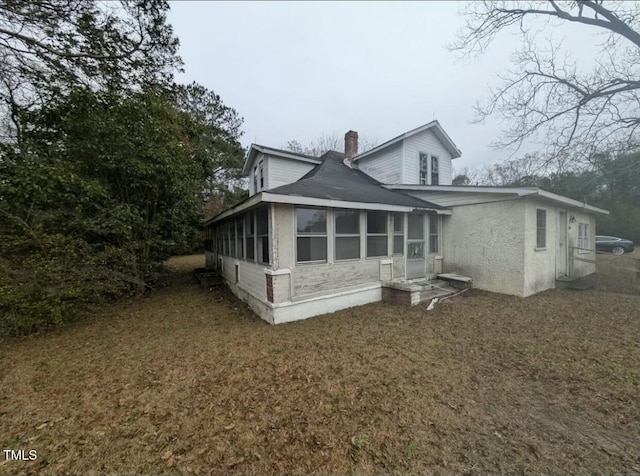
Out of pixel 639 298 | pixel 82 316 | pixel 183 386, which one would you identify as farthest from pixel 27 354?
pixel 639 298

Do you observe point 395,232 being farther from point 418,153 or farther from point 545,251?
point 418,153

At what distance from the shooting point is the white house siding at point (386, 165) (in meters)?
11.1

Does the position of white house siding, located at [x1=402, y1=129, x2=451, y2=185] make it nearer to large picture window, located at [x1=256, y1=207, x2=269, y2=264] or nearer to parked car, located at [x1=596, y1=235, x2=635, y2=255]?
large picture window, located at [x1=256, y1=207, x2=269, y2=264]

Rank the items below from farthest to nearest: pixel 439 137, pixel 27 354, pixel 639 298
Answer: pixel 439 137, pixel 639 298, pixel 27 354

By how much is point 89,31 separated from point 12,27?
4.64ft

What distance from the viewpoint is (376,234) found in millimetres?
7148

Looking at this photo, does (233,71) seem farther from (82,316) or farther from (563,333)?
(563,333)

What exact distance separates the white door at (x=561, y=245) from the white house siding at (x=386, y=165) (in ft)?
18.9

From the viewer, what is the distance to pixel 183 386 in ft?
10.6

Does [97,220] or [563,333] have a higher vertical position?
[97,220]

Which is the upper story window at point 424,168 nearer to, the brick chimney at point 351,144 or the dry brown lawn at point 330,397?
the brick chimney at point 351,144

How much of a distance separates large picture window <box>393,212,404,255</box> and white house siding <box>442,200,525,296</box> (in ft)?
7.33

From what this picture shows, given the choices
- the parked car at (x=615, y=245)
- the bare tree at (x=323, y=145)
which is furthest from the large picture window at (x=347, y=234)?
the parked car at (x=615, y=245)

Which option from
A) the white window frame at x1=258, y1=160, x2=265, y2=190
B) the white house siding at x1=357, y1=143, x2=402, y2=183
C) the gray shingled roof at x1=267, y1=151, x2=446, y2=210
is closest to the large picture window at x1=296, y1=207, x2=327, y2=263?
the gray shingled roof at x1=267, y1=151, x2=446, y2=210
